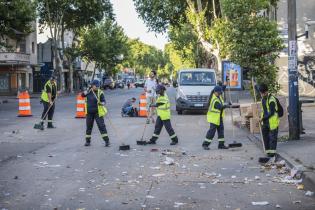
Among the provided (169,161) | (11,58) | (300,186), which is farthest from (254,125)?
(11,58)

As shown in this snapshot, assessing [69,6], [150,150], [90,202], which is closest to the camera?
[90,202]

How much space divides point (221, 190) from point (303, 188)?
3.92 feet

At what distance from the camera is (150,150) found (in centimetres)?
1280

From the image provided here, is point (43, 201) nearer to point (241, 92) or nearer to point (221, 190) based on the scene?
point (221, 190)

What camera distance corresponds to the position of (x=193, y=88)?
25844 millimetres

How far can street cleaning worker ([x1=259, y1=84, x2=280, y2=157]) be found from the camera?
445 inches

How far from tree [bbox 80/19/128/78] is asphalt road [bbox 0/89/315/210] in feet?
191

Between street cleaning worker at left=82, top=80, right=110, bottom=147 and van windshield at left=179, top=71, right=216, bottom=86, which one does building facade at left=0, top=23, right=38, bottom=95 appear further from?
street cleaning worker at left=82, top=80, right=110, bottom=147

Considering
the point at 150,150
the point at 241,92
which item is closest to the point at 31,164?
the point at 150,150

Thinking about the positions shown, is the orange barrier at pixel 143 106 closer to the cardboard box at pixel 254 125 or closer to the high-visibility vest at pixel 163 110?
the cardboard box at pixel 254 125

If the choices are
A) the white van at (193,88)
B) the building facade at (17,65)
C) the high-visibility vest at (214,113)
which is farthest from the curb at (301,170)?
the building facade at (17,65)

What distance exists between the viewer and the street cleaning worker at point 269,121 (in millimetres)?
11297

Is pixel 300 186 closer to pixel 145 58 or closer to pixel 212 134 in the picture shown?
pixel 212 134

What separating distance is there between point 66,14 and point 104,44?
1423cm
